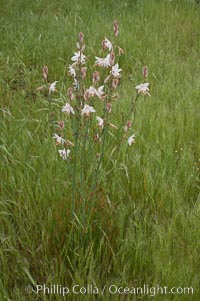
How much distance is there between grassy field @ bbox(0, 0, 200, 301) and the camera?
1824mm

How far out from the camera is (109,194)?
222 centimetres

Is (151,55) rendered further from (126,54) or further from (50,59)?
(50,59)

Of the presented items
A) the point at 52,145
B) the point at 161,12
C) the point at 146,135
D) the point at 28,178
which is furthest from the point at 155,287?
the point at 161,12

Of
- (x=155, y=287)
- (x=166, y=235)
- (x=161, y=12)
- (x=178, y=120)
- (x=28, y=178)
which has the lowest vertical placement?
(x=155, y=287)

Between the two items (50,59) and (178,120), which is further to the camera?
(50,59)

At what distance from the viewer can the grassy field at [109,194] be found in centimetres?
182

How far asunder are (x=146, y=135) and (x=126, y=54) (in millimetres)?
1358

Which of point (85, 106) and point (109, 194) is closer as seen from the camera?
point (85, 106)

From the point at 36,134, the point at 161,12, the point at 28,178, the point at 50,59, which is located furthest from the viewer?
the point at 161,12

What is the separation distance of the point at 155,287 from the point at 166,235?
10.3 inches

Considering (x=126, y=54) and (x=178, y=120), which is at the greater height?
(x=126, y=54)

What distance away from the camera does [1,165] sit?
2.38 m

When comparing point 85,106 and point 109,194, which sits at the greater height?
point 85,106

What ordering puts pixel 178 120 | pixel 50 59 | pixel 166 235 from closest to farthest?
pixel 166 235, pixel 178 120, pixel 50 59
